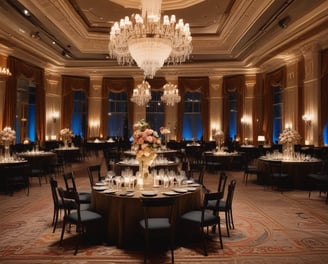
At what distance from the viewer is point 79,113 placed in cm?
1902

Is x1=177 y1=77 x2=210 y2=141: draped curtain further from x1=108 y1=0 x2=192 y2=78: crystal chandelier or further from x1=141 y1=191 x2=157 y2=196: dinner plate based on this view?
x1=141 y1=191 x2=157 y2=196: dinner plate

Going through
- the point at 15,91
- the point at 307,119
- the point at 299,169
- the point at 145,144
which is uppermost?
the point at 15,91

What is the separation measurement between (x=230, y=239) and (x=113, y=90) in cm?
1432

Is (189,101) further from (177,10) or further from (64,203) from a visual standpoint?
(64,203)

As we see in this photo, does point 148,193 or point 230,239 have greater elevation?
point 148,193

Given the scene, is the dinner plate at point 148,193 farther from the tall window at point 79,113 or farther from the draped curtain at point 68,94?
the tall window at point 79,113

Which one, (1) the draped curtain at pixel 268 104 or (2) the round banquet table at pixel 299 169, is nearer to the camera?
(2) the round banquet table at pixel 299 169

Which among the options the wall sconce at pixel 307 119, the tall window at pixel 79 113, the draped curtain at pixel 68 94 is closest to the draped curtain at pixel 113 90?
the draped curtain at pixel 68 94

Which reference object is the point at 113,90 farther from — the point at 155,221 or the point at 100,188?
the point at 155,221

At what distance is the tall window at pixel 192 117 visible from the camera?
18.9 metres

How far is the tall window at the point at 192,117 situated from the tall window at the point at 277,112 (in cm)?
438

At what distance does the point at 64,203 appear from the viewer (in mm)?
4922

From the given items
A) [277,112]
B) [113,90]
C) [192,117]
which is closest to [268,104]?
[277,112]

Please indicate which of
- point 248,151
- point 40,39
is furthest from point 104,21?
point 248,151
